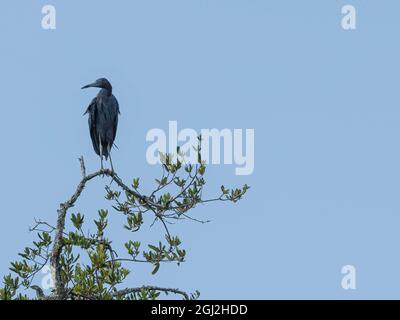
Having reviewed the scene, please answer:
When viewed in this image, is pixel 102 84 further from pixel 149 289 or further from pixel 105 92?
pixel 149 289

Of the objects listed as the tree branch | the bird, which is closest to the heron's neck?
the bird

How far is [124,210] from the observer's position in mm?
12945

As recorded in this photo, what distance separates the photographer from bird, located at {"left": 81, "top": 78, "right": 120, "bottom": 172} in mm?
18578

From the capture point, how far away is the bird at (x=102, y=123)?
61.0ft

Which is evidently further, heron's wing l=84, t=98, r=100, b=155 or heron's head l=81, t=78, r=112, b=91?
heron's head l=81, t=78, r=112, b=91

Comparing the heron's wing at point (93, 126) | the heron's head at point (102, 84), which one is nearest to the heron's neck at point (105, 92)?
the heron's head at point (102, 84)

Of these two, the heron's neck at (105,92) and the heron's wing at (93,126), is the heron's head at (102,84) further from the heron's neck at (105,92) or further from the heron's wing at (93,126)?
the heron's wing at (93,126)

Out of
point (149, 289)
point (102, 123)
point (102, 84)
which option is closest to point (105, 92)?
point (102, 84)

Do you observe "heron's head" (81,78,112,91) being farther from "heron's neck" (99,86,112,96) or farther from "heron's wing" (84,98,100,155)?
"heron's wing" (84,98,100,155)

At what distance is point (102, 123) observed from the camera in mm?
18594
